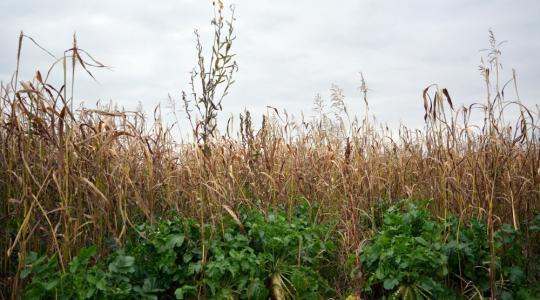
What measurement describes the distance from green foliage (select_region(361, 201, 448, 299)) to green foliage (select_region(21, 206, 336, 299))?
1.26 ft

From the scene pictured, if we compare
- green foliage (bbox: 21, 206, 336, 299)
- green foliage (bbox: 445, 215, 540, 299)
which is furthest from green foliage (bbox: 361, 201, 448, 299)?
green foliage (bbox: 21, 206, 336, 299)

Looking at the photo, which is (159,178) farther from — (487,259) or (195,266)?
(487,259)

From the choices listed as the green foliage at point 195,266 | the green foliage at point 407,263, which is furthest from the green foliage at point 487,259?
the green foliage at point 195,266

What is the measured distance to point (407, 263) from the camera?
322 cm

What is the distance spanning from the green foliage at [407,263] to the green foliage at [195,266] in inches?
15.2

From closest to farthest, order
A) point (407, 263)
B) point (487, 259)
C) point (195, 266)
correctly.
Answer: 1. point (195, 266)
2. point (407, 263)
3. point (487, 259)

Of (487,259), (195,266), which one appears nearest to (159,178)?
(195,266)

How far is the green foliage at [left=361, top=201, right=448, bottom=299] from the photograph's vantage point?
3.24 m

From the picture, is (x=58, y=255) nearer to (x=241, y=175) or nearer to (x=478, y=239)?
(x=241, y=175)

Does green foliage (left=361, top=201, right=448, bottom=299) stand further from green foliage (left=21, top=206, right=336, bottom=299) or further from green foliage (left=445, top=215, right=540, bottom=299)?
green foliage (left=21, top=206, right=336, bottom=299)

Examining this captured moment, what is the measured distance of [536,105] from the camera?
4.41 metres

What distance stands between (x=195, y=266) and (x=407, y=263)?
1.38 meters

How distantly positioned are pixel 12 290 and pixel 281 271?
1.74 metres

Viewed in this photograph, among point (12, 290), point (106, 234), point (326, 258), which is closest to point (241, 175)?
point (326, 258)
